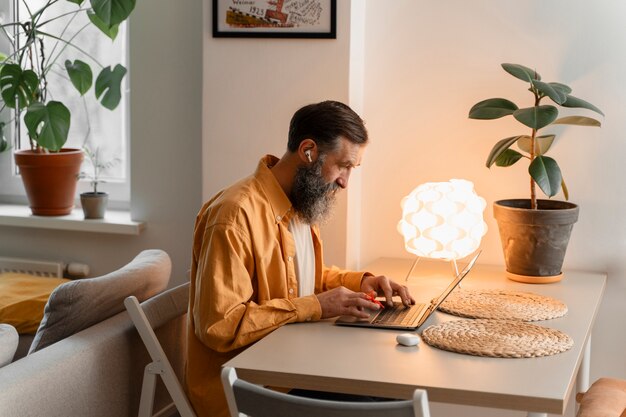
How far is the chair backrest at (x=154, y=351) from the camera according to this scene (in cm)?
237

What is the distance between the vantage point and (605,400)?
90.6 inches

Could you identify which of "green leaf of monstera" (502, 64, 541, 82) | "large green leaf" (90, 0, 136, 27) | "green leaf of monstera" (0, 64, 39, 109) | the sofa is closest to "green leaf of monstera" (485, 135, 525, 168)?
"green leaf of monstera" (502, 64, 541, 82)

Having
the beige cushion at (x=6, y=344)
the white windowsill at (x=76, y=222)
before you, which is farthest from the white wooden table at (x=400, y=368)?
the white windowsill at (x=76, y=222)

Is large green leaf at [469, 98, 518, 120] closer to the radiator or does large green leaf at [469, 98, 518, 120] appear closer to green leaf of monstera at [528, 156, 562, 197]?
green leaf of monstera at [528, 156, 562, 197]

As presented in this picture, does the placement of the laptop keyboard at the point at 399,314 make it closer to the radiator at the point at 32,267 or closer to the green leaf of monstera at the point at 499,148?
the green leaf of monstera at the point at 499,148

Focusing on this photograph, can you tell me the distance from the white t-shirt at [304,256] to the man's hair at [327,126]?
222mm

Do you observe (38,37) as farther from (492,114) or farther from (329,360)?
(329,360)

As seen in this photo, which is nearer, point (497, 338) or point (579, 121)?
point (497, 338)

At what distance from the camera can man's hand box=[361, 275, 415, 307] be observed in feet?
8.18

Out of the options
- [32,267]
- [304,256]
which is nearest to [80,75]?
[32,267]

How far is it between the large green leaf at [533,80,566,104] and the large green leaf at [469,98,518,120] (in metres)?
0.16

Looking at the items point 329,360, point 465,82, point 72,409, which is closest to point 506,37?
point 465,82

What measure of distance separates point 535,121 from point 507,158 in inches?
11.6

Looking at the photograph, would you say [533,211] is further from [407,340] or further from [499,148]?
[407,340]
